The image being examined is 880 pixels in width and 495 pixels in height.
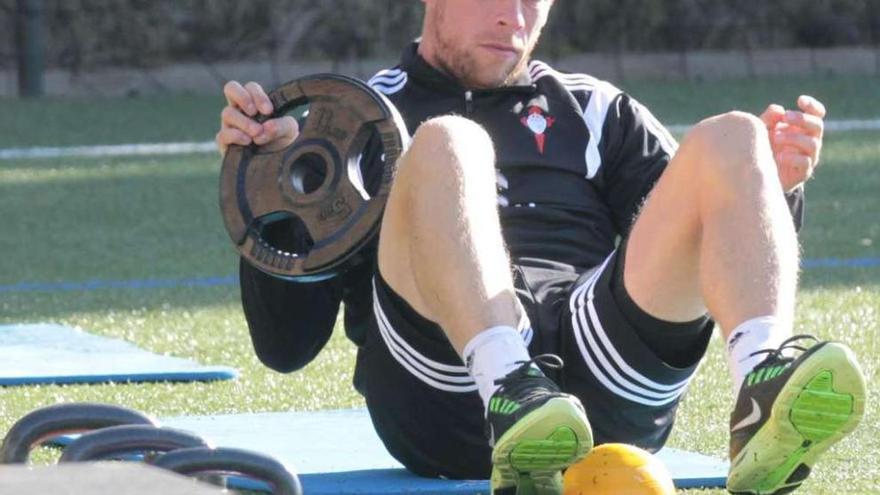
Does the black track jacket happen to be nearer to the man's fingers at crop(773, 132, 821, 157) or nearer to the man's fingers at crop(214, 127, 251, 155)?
the man's fingers at crop(773, 132, 821, 157)

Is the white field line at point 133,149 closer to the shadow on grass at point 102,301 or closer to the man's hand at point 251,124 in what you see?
the shadow on grass at point 102,301

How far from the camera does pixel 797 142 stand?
136 inches

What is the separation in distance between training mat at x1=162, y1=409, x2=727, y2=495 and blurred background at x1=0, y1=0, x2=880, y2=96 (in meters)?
9.68

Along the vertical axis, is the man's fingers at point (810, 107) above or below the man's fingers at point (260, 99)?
above

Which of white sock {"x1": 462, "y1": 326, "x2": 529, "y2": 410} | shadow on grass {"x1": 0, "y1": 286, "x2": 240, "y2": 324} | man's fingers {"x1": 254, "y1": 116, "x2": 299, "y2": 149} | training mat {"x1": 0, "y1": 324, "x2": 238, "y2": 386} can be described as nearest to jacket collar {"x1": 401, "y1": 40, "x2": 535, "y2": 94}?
man's fingers {"x1": 254, "y1": 116, "x2": 299, "y2": 149}

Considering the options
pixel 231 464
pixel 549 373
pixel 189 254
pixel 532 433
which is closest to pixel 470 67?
pixel 549 373

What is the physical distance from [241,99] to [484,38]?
1.65 feet

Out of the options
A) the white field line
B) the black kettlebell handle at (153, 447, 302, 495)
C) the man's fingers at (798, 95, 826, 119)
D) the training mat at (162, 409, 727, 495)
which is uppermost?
the man's fingers at (798, 95, 826, 119)

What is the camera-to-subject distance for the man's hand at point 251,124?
3.57 meters

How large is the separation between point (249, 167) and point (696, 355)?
37.2 inches

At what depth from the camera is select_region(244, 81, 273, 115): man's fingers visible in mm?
3539

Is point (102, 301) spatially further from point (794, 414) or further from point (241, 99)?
point (794, 414)

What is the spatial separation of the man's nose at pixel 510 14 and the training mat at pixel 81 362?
5.18 ft

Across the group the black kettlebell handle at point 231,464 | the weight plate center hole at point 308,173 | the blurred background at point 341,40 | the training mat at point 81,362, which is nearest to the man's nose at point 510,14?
the weight plate center hole at point 308,173
